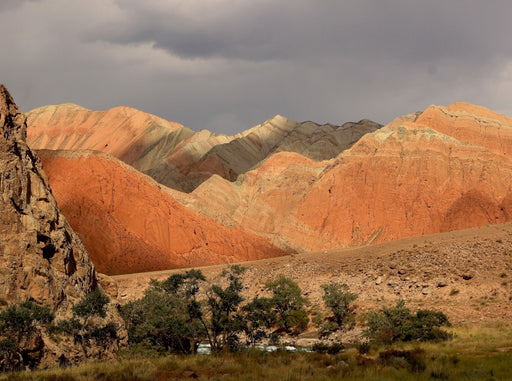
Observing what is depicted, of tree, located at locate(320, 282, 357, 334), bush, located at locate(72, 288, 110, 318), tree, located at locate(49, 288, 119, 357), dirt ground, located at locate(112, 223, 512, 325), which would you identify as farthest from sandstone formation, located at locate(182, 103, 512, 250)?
bush, located at locate(72, 288, 110, 318)

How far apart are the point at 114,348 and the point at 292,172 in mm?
103319

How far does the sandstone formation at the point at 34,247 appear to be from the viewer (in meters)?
24.0

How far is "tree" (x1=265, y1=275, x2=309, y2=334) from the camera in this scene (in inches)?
1987

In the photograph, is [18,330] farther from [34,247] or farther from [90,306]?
[34,247]

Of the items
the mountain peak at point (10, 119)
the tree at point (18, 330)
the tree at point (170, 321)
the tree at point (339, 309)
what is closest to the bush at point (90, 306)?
the tree at point (18, 330)

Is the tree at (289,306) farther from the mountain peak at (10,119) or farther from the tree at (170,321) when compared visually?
the mountain peak at (10,119)

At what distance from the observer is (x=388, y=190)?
11094 cm

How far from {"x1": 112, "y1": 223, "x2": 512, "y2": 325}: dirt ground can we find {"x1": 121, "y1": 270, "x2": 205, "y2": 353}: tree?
1955 centimetres

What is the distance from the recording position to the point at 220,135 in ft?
653

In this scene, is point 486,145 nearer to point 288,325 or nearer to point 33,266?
point 288,325

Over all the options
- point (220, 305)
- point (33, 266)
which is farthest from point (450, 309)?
point (33, 266)

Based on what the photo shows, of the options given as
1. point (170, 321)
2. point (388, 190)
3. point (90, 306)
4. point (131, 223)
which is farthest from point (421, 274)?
point (388, 190)

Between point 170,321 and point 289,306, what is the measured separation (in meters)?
21.8

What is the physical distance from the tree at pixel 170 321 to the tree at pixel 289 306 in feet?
44.0
